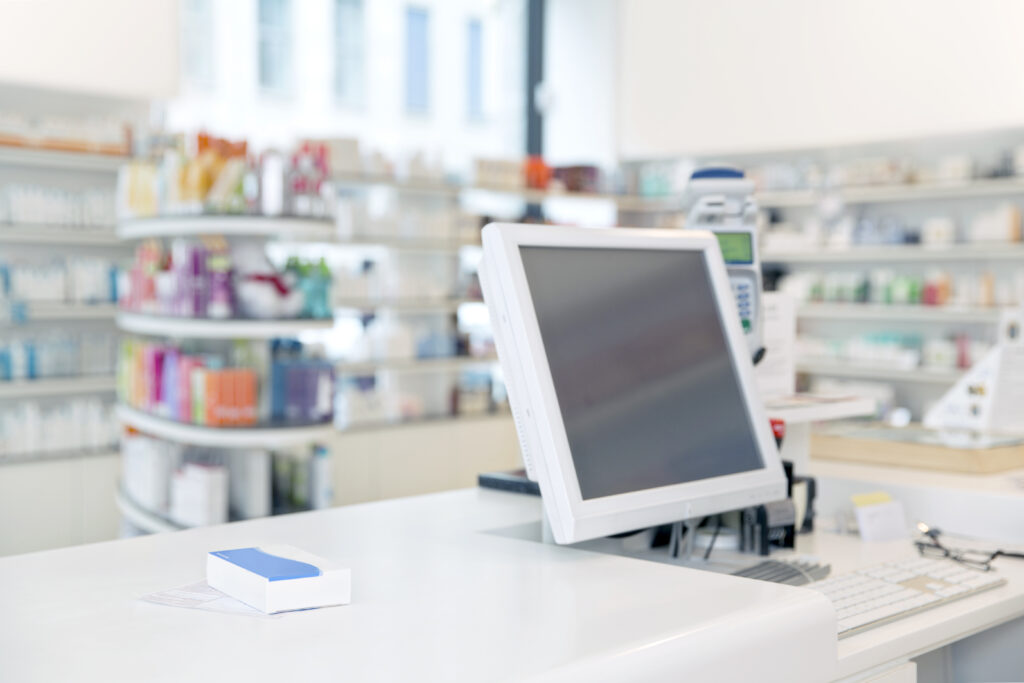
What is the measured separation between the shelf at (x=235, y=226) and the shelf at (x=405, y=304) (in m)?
1.92

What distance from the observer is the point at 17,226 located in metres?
5.84

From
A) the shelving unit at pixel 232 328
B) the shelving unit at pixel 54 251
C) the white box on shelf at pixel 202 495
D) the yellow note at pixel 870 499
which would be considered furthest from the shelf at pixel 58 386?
the yellow note at pixel 870 499

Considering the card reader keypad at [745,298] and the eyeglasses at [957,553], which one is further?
the card reader keypad at [745,298]

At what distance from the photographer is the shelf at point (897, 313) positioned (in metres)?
6.63

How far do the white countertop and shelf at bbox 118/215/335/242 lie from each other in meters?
2.74

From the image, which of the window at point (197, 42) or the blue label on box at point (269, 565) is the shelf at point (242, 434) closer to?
the blue label on box at point (269, 565)

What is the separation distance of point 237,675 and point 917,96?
618 cm

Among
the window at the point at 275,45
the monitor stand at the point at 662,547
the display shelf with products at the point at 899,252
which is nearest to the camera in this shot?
the monitor stand at the point at 662,547

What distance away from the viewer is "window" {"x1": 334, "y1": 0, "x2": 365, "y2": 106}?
8250mm

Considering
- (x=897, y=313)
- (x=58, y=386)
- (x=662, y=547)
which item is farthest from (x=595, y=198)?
(x=662, y=547)

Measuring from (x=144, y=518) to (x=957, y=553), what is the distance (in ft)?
12.4

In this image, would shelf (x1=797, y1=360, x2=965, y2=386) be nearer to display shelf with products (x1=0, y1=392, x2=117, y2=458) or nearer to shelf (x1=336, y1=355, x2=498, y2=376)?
shelf (x1=336, y1=355, x2=498, y2=376)

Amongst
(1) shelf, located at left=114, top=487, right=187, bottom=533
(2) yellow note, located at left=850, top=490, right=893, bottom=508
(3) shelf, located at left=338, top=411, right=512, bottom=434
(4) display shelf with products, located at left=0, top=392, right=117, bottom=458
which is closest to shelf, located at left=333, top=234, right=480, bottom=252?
(3) shelf, located at left=338, top=411, right=512, bottom=434

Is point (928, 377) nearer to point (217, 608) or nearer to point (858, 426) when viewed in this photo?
point (858, 426)
